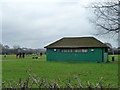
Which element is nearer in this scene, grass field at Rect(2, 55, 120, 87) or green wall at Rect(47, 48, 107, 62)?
grass field at Rect(2, 55, 120, 87)

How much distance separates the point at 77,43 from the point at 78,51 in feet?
6.79

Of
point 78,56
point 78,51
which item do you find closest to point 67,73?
point 78,56

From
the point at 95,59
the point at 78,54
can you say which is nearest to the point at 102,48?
the point at 95,59

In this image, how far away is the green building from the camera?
28.7 meters

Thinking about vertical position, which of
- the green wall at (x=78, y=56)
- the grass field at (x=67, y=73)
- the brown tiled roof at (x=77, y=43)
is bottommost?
the grass field at (x=67, y=73)

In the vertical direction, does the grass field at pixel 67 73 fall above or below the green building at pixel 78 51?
below

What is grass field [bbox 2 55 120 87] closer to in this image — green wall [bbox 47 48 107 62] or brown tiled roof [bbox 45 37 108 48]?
green wall [bbox 47 48 107 62]

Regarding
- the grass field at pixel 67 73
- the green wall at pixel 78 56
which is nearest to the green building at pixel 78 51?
the green wall at pixel 78 56

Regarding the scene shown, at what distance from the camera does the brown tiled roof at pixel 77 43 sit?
29.6 meters

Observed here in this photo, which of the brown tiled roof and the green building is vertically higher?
the brown tiled roof

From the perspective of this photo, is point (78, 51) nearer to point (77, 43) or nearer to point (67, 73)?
point (77, 43)

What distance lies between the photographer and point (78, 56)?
96.5 feet

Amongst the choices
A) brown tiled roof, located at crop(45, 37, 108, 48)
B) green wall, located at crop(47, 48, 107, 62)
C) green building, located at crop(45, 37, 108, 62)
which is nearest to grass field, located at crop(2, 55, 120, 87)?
green wall, located at crop(47, 48, 107, 62)

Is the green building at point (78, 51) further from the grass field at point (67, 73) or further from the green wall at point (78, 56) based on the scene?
the grass field at point (67, 73)
